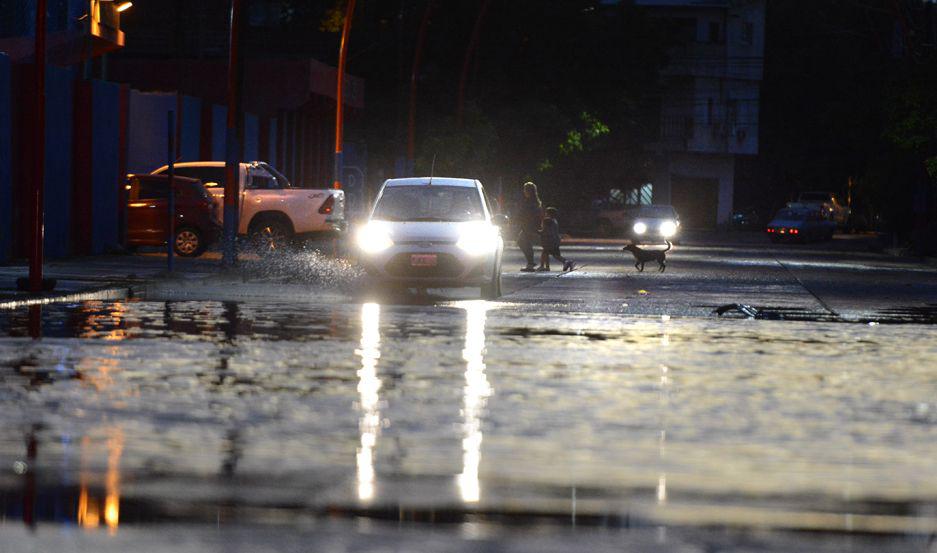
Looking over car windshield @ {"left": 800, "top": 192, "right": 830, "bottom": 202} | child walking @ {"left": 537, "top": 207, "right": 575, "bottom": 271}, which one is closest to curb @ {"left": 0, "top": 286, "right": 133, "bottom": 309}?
child walking @ {"left": 537, "top": 207, "right": 575, "bottom": 271}

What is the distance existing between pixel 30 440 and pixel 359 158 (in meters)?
69.8

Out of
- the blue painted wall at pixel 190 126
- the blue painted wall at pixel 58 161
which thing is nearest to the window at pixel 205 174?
the blue painted wall at pixel 190 126

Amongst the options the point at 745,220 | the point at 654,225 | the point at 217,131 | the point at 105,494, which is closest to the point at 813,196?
the point at 745,220

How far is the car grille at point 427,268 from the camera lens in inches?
1099

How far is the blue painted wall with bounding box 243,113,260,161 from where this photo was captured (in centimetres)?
5775

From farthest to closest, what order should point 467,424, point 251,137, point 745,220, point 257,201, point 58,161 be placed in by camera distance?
point 745,220
point 251,137
point 257,201
point 58,161
point 467,424

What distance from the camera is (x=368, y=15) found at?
76.0 metres

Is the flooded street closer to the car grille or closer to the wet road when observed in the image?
the wet road

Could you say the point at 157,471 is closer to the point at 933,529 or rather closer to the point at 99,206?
the point at 933,529

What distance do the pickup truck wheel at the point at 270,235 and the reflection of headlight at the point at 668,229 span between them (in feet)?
96.5

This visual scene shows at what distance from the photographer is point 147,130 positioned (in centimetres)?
4956

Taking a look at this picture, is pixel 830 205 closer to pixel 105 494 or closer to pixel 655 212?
pixel 655 212

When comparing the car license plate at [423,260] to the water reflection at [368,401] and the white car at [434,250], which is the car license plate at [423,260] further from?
the water reflection at [368,401]

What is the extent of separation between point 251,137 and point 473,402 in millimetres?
45728
